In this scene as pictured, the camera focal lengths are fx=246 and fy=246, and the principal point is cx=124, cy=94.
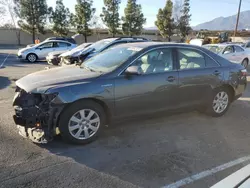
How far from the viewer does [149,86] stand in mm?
4344

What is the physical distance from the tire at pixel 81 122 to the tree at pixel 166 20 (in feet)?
127

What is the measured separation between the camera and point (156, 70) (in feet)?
14.8

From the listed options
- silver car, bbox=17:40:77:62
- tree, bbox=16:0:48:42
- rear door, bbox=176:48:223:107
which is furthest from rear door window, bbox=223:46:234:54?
tree, bbox=16:0:48:42

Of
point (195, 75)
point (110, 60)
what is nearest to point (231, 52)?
point (195, 75)

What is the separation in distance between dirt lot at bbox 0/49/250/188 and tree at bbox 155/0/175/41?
1477 inches

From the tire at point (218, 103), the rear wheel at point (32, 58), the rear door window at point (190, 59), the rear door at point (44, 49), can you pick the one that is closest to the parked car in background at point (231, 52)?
the tire at point (218, 103)

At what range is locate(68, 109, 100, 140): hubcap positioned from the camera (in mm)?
3837

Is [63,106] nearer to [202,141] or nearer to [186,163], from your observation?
[186,163]

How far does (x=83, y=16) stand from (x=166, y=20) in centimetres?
1342

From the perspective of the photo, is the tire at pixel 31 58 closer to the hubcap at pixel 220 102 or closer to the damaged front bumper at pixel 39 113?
the damaged front bumper at pixel 39 113

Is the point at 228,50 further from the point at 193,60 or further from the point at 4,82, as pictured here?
the point at 4,82

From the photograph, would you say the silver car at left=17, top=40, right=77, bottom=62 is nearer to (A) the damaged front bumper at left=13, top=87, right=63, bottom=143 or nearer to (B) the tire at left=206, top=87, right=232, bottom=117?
(A) the damaged front bumper at left=13, top=87, right=63, bottom=143

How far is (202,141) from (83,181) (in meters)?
2.25

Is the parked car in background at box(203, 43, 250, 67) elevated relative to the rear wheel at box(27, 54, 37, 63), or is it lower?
elevated
